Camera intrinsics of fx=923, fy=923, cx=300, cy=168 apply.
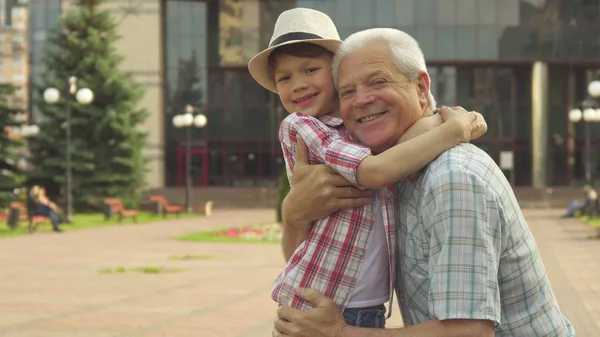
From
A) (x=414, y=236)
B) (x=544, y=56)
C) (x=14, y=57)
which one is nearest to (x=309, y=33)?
(x=414, y=236)

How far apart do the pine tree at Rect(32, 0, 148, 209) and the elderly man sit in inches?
1592

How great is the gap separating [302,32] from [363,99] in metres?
0.54

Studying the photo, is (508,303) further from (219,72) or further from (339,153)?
(219,72)

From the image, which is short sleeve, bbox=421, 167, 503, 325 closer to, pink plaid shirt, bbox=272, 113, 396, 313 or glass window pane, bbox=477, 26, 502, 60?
pink plaid shirt, bbox=272, 113, 396, 313

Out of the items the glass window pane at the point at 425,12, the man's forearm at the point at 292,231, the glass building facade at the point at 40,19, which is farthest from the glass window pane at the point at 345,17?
the man's forearm at the point at 292,231

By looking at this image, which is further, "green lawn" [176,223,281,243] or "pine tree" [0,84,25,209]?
"pine tree" [0,84,25,209]

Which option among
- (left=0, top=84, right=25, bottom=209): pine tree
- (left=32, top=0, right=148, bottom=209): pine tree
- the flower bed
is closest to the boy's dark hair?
the flower bed

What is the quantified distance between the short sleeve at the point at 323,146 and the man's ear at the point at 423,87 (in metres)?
0.25

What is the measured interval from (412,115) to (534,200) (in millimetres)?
44975

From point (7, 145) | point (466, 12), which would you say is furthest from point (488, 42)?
point (7, 145)

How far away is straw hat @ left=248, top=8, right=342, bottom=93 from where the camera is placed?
296 centimetres

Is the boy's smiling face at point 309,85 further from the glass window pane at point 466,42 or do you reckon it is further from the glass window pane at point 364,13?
the glass window pane at point 466,42

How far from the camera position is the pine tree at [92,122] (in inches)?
1676

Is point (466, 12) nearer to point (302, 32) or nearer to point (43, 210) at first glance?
point (43, 210)
